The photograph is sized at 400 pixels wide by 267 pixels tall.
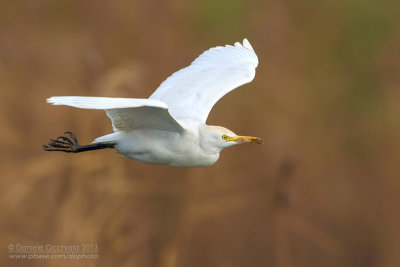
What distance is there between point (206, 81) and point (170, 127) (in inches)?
32.0

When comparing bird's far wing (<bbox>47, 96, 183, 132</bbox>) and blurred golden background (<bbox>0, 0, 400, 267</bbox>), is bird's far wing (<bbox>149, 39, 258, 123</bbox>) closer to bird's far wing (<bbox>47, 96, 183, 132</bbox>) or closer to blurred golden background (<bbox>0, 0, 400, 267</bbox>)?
bird's far wing (<bbox>47, 96, 183, 132</bbox>)

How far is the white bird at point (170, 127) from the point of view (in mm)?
4145

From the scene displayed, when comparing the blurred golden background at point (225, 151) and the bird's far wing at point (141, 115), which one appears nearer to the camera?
the bird's far wing at point (141, 115)

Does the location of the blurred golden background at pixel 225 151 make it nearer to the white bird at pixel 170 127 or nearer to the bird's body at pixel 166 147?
the white bird at pixel 170 127

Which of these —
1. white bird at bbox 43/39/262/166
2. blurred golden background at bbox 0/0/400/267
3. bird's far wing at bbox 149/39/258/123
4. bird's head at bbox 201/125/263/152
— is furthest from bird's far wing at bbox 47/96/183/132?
blurred golden background at bbox 0/0/400/267

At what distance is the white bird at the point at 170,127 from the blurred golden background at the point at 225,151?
733 millimetres

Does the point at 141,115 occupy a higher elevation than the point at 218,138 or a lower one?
higher


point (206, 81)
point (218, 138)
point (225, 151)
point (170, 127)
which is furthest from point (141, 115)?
point (225, 151)

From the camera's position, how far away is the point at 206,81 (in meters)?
5.06

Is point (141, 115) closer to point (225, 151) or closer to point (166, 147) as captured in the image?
point (166, 147)

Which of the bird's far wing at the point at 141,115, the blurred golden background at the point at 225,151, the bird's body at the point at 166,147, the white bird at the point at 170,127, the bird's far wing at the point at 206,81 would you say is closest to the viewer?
the bird's far wing at the point at 141,115

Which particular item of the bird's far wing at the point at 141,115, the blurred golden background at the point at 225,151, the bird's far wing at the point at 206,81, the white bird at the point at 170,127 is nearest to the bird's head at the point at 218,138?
the white bird at the point at 170,127

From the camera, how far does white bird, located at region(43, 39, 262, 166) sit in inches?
163

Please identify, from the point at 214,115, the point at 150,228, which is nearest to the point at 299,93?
the point at 214,115
